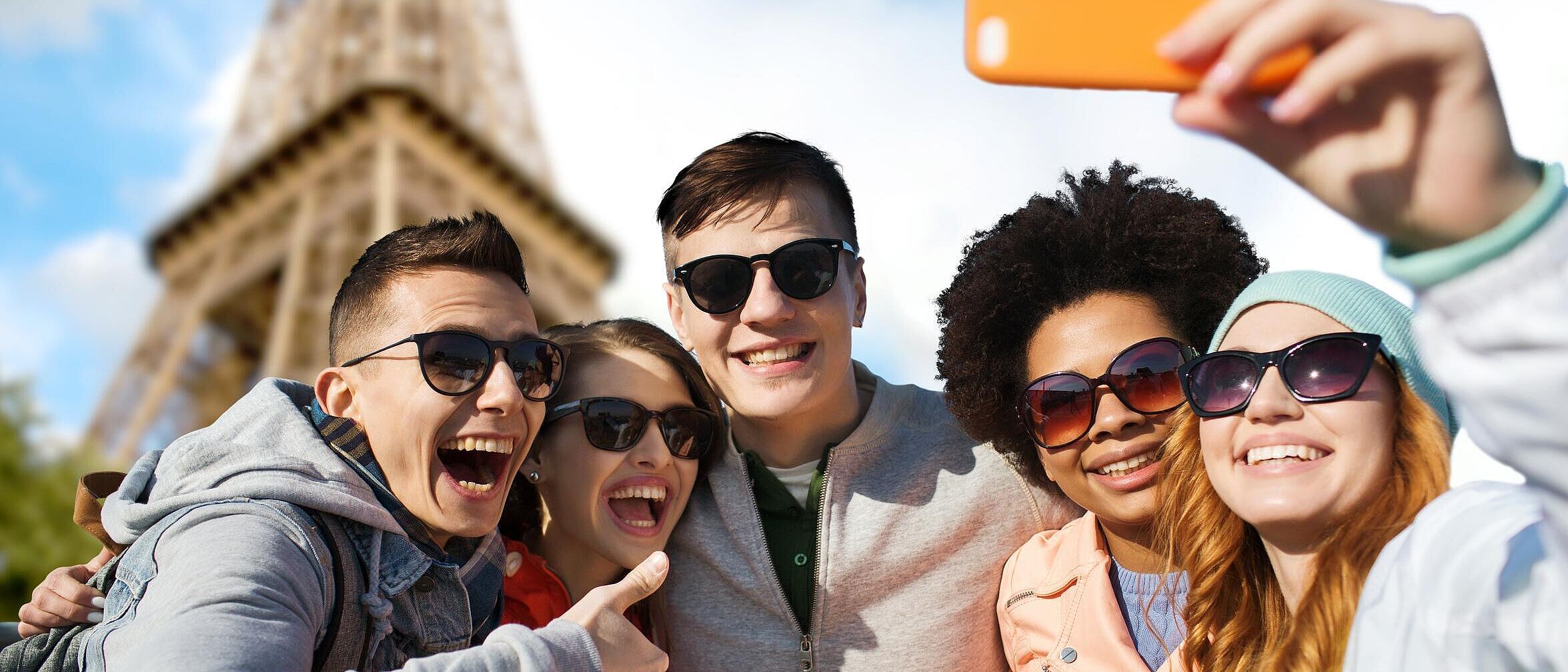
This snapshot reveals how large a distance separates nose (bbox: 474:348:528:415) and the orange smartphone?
6.42 feet

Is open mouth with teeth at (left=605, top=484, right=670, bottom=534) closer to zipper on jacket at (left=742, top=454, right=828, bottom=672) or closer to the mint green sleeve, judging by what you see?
zipper on jacket at (left=742, top=454, right=828, bottom=672)

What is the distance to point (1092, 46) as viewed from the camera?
1.12m

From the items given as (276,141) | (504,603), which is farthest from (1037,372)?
(276,141)

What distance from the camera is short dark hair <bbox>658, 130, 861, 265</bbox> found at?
3488 millimetres

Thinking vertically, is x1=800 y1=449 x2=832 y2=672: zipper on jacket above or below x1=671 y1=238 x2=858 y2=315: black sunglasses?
below

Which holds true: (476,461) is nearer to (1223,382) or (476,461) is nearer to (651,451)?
(651,451)

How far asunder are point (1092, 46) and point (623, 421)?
94.1 inches

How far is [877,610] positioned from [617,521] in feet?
2.64

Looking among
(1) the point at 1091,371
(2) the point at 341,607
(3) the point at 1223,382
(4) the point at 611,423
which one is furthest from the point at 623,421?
(3) the point at 1223,382

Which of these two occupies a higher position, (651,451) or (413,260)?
(413,260)

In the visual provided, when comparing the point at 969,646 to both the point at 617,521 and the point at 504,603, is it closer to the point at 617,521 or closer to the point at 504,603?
the point at 617,521

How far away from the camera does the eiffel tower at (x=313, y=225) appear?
2045 centimetres

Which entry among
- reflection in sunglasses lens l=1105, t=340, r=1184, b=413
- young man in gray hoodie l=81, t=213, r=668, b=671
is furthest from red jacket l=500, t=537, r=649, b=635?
reflection in sunglasses lens l=1105, t=340, r=1184, b=413

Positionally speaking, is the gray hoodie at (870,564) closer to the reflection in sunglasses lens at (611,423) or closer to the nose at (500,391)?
the reflection in sunglasses lens at (611,423)
